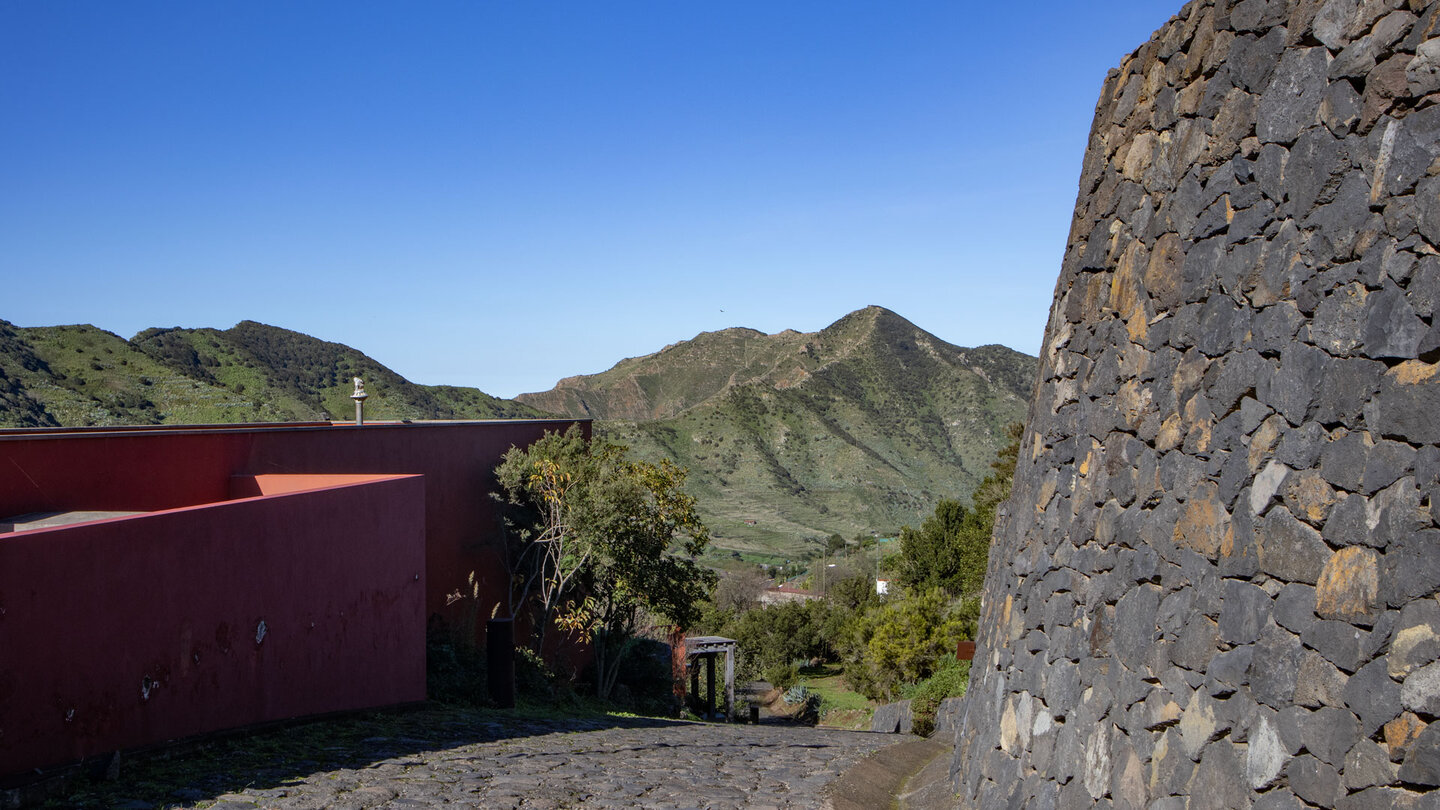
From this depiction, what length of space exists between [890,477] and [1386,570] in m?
54.4

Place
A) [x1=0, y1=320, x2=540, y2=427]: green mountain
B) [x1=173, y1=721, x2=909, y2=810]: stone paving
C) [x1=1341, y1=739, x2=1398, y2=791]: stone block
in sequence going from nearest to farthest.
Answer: [x1=1341, y1=739, x2=1398, y2=791]: stone block → [x1=173, y1=721, x2=909, y2=810]: stone paving → [x1=0, y1=320, x2=540, y2=427]: green mountain

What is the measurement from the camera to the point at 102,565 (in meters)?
6.45

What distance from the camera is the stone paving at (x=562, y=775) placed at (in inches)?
239

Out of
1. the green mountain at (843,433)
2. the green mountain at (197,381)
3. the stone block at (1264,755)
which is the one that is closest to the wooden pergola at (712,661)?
the green mountain at (197,381)

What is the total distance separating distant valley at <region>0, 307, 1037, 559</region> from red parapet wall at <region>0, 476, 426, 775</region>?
21.9 meters

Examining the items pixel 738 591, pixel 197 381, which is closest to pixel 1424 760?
pixel 197 381

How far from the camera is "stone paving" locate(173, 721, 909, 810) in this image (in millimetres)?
6062

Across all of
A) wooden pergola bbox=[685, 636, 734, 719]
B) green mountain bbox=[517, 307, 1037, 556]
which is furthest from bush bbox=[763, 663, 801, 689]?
wooden pergola bbox=[685, 636, 734, 719]

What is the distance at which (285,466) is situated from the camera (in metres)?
11.9

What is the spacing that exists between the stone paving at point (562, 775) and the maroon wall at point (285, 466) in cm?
413

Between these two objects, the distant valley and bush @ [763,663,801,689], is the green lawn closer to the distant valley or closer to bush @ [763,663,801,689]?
bush @ [763,663,801,689]

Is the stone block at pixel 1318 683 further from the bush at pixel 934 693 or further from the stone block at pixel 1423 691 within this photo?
the bush at pixel 934 693

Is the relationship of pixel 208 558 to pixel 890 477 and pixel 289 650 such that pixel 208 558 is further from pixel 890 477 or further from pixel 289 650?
pixel 890 477

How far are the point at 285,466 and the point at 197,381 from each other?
30270 mm
